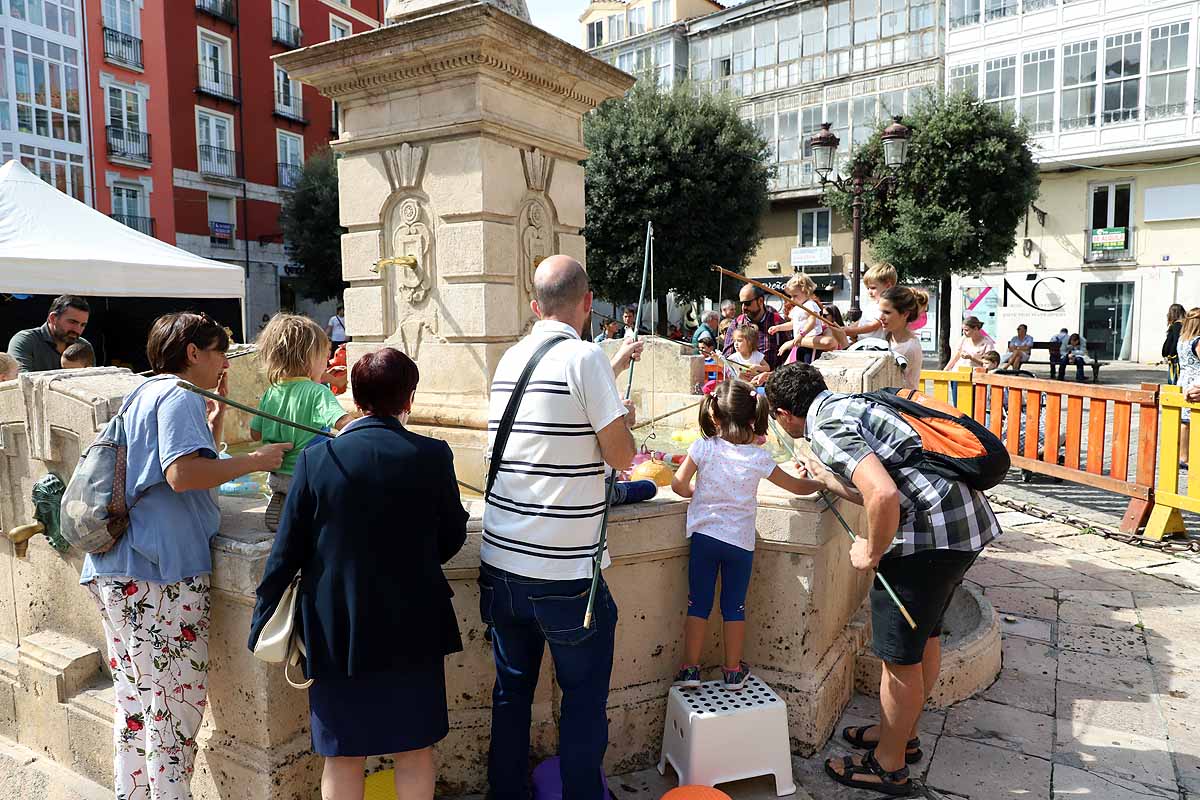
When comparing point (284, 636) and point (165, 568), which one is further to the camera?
point (165, 568)

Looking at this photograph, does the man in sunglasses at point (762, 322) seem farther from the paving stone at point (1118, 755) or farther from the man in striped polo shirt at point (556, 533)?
the man in striped polo shirt at point (556, 533)

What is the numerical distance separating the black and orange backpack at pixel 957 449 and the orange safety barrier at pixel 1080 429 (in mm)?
4745

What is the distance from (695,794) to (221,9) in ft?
103

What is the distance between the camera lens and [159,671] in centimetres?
262

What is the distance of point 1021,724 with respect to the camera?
363 centimetres

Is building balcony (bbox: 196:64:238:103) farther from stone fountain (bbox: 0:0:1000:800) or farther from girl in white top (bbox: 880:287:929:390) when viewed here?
girl in white top (bbox: 880:287:929:390)

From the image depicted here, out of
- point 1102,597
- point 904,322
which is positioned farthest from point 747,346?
point 1102,597

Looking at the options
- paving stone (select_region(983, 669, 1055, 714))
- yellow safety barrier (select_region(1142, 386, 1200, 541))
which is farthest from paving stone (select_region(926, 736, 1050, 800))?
yellow safety barrier (select_region(1142, 386, 1200, 541))

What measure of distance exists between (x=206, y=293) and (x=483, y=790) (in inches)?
368

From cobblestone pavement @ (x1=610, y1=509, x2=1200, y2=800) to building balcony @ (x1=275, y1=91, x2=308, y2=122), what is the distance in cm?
3063

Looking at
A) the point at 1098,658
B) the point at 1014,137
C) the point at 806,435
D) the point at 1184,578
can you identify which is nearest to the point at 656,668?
the point at 806,435

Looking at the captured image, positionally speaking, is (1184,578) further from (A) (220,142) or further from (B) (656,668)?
(A) (220,142)

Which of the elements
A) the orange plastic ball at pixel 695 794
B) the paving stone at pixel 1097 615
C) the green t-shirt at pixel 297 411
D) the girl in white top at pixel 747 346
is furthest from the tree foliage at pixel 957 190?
the orange plastic ball at pixel 695 794

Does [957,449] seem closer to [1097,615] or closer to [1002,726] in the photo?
[1002,726]
